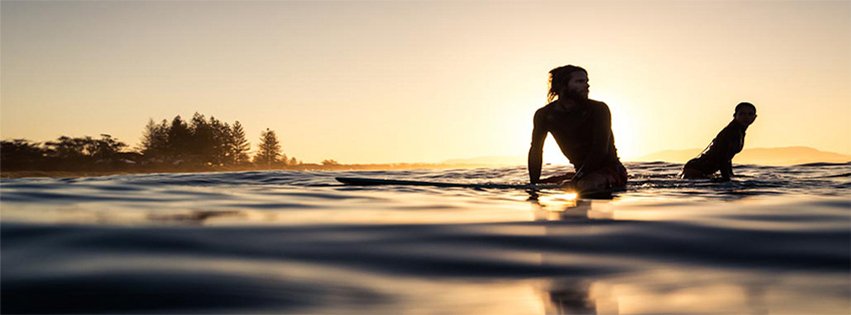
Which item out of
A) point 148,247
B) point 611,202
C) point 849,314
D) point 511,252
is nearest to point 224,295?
point 148,247

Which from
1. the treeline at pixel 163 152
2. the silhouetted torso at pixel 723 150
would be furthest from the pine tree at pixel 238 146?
the silhouetted torso at pixel 723 150

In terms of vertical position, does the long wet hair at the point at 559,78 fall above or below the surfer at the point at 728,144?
above

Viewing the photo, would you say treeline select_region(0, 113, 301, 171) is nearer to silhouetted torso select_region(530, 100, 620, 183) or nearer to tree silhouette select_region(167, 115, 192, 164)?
tree silhouette select_region(167, 115, 192, 164)

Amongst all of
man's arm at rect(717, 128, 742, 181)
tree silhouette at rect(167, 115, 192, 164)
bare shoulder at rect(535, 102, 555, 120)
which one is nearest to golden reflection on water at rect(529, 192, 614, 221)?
bare shoulder at rect(535, 102, 555, 120)

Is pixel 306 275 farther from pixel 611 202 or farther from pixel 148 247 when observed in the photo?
pixel 611 202

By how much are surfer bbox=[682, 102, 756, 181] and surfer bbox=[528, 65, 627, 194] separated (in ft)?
9.42

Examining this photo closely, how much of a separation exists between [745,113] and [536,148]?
4008 mm

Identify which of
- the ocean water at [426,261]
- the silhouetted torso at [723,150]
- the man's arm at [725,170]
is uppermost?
the silhouetted torso at [723,150]

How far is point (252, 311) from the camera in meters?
1.72

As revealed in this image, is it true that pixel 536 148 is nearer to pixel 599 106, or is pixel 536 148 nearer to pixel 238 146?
pixel 599 106

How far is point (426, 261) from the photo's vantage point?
2.50 m

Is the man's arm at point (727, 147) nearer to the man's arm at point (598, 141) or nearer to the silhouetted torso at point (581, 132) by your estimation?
the silhouetted torso at point (581, 132)

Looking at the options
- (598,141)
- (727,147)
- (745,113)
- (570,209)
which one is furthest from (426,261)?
(745,113)

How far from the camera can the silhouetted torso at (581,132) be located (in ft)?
24.7
